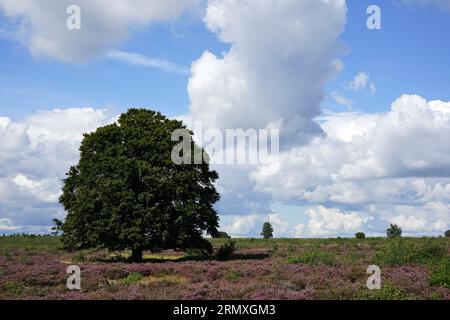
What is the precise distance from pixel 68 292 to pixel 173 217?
17.7 m

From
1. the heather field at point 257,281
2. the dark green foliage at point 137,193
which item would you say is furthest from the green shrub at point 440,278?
the dark green foliage at point 137,193

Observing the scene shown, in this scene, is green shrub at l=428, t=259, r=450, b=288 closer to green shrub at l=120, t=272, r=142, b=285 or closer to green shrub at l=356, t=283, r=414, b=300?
green shrub at l=356, t=283, r=414, b=300

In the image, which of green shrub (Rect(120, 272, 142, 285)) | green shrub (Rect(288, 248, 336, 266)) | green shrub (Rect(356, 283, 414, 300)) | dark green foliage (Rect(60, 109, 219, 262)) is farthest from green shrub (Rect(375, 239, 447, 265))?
green shrub (Rect(120, 272, 142, 285))

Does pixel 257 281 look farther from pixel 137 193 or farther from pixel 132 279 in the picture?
pixel 137 193

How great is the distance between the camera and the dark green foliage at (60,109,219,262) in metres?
39.1

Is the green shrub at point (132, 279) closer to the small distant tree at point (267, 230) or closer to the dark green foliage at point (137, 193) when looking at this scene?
the dark green foliage at point (137, 193)

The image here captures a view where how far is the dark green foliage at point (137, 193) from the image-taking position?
39094 mm

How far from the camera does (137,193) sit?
4019cm

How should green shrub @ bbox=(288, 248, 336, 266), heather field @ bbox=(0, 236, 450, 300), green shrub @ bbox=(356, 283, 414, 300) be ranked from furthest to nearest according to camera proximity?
green shrub @ bbox=(288, 248, 336, 266) < heather field @ bbox=(0, 236, 450, 300) < green shrub @ bbox=(356, 283, 414, 300)

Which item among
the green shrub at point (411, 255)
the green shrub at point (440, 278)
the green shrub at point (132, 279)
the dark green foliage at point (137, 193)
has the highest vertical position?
the dark green foliage at point (137, 193)

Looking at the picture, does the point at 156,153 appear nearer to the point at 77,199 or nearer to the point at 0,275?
the point at 77,199

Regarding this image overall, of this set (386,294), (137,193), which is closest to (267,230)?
(137,193)
